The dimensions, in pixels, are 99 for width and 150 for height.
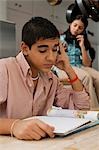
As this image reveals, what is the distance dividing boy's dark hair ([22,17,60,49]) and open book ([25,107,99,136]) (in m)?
0.30

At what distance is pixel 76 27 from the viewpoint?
3.15m

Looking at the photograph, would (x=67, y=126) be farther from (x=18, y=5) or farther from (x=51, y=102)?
(x=18, y=5)

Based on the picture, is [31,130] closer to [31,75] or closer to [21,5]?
[31,75]

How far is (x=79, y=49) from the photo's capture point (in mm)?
3225

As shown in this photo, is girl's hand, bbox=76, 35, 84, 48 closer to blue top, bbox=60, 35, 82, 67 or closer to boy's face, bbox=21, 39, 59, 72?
blue top, bbox=60, 35, 82, 67

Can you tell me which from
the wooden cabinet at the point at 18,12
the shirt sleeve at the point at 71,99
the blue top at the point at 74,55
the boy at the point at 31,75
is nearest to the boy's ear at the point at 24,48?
the boy at the point at 31,75

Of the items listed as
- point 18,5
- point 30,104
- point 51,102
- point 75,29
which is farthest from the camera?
point 18,5

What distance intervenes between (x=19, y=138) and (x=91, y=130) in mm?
256

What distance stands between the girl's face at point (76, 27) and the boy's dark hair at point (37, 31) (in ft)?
6.36

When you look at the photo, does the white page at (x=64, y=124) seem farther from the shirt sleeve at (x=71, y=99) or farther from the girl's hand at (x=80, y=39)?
the girl's hand at (x=80, y=39)

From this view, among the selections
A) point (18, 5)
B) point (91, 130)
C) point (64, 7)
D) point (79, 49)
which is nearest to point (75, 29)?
point (79, 49)

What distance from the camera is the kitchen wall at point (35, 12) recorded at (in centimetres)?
379

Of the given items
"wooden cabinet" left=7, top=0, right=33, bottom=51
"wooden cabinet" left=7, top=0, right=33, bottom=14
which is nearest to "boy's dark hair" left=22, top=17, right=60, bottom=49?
"wooden cabinet" left=7, top=0, right=33, bottom=51

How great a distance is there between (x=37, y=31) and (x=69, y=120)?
1.31ft
